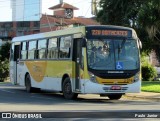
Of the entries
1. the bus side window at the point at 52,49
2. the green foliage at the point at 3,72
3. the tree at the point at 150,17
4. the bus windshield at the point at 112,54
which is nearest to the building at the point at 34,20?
the green foliage at the point at 3,72

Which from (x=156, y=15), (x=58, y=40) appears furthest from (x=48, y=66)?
(x=156, y=15)

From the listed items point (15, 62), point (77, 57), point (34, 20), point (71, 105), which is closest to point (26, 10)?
point (34, 20)

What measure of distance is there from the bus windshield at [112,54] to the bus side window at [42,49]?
14.1 feet

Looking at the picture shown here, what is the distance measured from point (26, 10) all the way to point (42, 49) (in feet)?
354

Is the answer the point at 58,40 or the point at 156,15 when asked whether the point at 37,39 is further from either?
the point at 156,15

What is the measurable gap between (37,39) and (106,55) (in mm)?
5831

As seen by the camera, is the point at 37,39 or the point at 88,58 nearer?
the point at 88,58

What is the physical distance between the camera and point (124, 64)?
18.7 m

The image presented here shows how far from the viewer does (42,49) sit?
73.9 ft

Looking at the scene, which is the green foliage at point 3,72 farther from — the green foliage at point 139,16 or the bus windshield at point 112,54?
the bus windshield at point 112,54

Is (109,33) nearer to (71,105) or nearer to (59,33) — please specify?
(59,33)

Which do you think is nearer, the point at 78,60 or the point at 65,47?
the point at 78,60

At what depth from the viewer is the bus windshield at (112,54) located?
18.5 m

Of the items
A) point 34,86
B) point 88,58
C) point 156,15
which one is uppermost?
point 156,15
